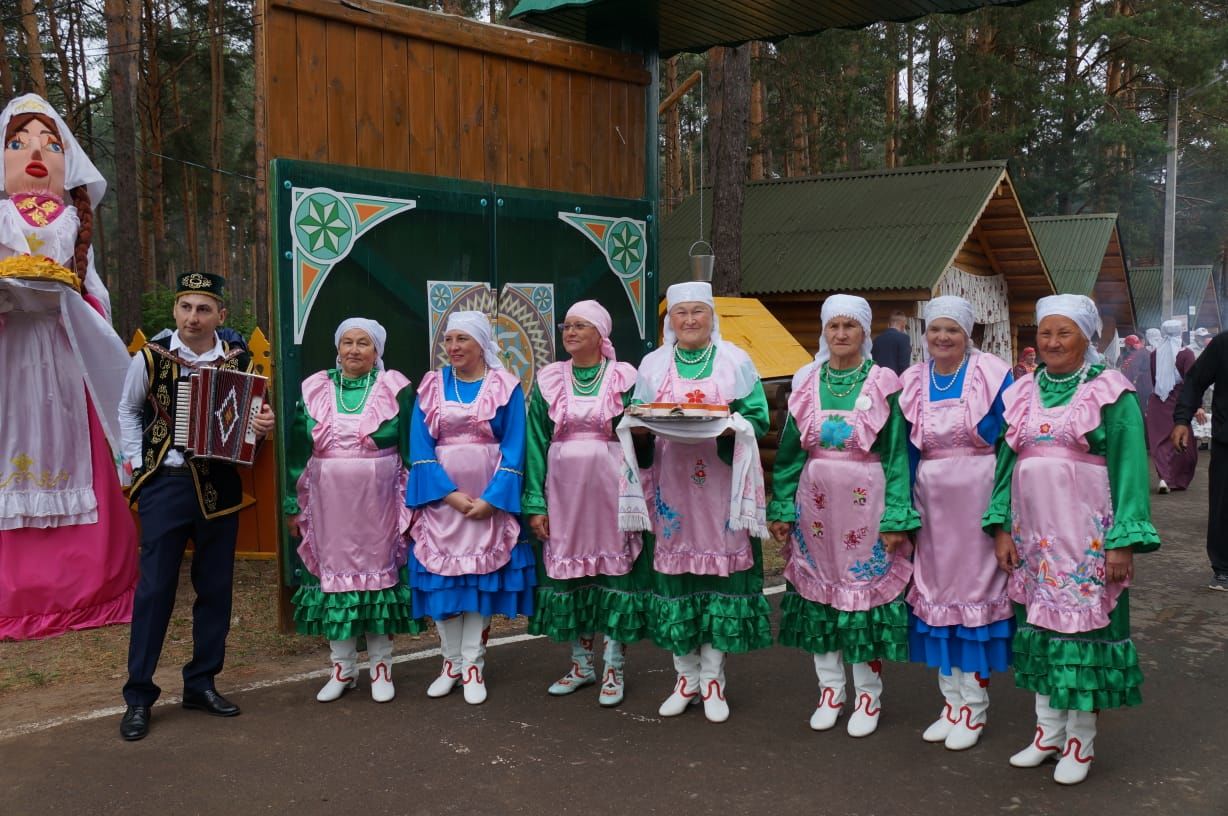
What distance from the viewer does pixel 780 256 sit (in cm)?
1669

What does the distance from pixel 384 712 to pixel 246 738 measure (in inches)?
24.9

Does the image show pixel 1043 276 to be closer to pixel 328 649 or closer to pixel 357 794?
pixel 328 649

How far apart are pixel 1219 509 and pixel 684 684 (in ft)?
14.8

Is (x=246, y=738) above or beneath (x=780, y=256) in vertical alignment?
beneath

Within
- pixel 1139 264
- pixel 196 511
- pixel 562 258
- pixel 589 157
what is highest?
pixel 1139 264

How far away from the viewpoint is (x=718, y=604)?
4.83m

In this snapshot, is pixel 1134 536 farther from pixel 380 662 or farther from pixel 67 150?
pixel 67 150

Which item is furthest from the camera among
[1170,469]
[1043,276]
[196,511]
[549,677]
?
[1043,276]

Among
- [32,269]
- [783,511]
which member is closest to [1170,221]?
[783,511]

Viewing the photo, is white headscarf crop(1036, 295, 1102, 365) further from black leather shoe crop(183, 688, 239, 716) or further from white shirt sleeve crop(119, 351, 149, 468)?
black leather shoe crop(183, 688, 239, 716)

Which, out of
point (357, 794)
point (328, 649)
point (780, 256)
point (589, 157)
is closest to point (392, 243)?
point (589, 157)

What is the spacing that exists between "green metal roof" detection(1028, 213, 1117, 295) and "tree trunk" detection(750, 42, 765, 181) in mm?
6645

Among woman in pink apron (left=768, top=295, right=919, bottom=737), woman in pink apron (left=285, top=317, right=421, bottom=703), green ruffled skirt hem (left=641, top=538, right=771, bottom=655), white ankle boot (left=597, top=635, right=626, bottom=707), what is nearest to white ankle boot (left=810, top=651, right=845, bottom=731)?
woman in pink apron (left=768, top=295, right=919, bottom=737)

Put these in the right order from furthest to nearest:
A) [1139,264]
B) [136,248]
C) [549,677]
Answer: [1139,264] < [136,248] < [549,677]
